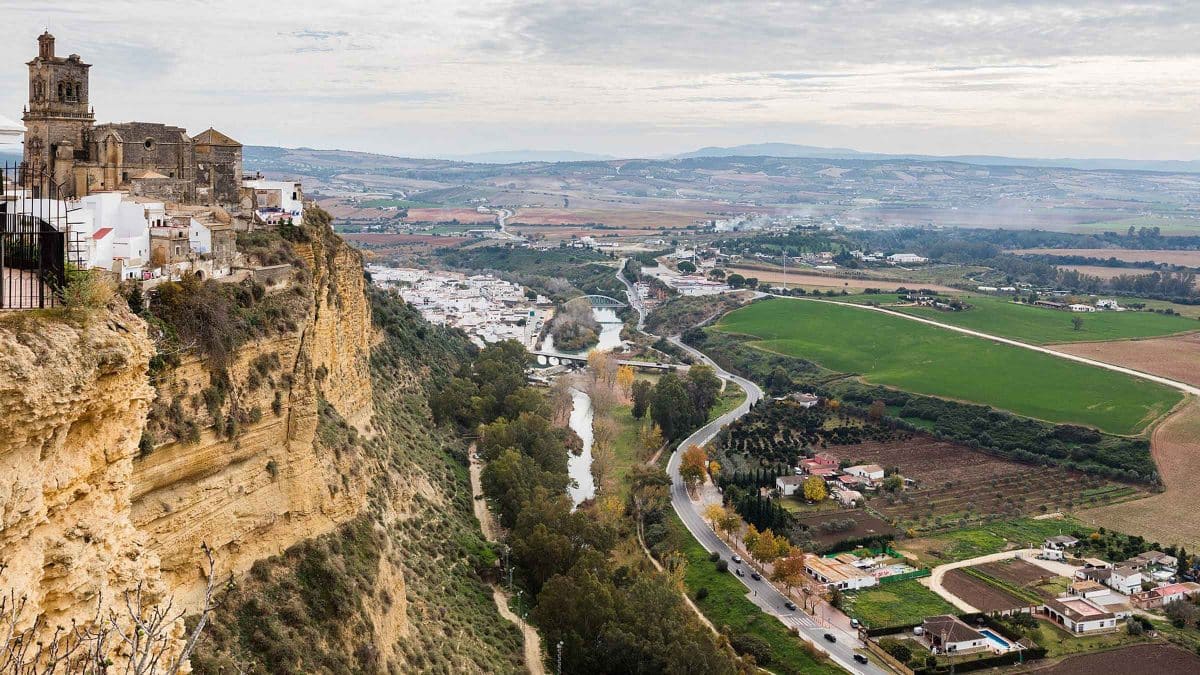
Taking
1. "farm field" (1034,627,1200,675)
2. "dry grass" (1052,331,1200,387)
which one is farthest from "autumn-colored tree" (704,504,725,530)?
"dry grass" (1052,331,1200,387)

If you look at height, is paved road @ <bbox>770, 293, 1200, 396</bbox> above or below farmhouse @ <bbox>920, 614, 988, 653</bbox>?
above

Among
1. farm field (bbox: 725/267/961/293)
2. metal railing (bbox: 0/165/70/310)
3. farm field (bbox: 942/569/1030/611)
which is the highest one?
metal railing (bbox: 0/165/70/310)

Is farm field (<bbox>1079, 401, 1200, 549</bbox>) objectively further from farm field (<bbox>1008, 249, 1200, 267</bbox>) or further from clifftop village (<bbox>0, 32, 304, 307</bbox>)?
farm field (<bbox>1008, 249, 1200, 267</bbox>)

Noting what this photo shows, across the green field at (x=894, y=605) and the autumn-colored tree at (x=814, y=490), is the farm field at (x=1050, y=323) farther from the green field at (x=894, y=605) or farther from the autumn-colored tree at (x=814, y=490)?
the green field at (x=894, y=605)

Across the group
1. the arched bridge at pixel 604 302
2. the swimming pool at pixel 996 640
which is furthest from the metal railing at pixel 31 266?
the arched bridge at pixel 604 302

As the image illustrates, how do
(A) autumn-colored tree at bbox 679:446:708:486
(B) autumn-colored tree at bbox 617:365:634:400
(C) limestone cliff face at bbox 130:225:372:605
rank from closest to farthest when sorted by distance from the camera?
(C) limestone cliff face at bbox 130:225:372:605 → (A) autumn-colored tree at bbox 679:446:708:486 → (B) autumn-colored tree at bbox 617:365:634:400

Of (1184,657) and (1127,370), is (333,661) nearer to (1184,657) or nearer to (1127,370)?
(1184,657)

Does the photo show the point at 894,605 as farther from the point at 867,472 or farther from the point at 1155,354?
the point at 1155,354
